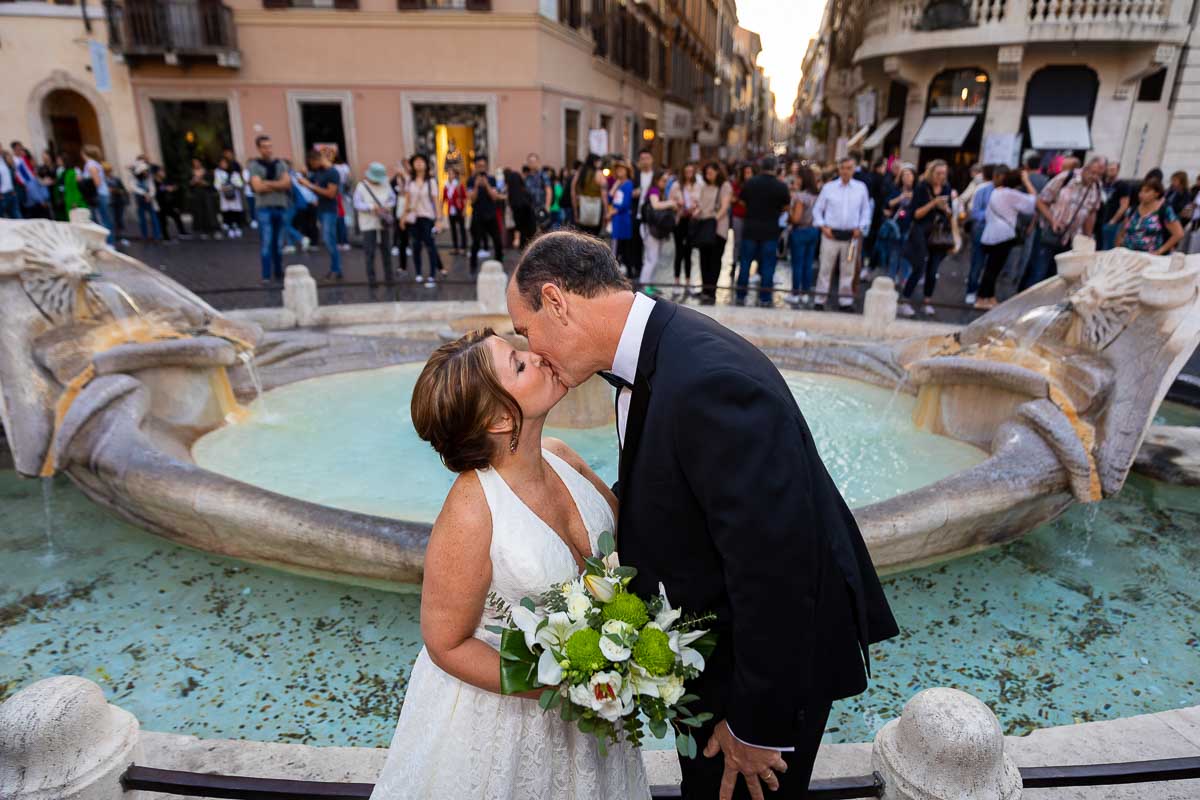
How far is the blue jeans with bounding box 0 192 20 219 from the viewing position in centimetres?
1423

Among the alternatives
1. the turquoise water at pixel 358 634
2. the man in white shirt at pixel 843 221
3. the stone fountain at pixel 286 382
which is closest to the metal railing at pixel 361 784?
the turquoise water at pixel 358 634

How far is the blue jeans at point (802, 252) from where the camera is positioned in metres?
10.2

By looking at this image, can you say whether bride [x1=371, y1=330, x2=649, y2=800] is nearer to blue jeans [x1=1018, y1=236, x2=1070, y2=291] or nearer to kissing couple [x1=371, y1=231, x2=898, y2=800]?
kissing couple [x1=371, y1=231, x2=898, y2=800]

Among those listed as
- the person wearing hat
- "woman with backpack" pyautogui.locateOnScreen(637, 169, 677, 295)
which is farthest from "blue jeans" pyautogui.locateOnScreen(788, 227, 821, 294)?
the person wearing hat

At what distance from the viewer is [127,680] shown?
10.7ft

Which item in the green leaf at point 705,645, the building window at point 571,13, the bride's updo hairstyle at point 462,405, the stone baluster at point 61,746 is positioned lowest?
the stone baluster at point 61,746

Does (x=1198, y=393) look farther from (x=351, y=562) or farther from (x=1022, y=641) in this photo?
(x=351, y=562)

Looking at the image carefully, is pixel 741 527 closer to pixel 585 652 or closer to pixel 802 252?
pixel 585 652

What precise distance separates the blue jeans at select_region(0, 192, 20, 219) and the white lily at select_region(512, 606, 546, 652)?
55.6 ft

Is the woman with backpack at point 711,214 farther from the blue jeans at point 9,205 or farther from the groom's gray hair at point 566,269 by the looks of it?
the blue jeans at point 9,205

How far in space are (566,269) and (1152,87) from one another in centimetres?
2528

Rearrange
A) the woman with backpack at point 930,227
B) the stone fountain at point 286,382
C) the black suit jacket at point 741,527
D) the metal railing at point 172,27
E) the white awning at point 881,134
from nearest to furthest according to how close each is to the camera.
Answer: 1. the black suit jacket at point 741,527
2. the stone fountain at point 286,382
3. the woman with backpack at point 930,227
4. the metal railing at point 172,27
5. the white awning at point 881,134

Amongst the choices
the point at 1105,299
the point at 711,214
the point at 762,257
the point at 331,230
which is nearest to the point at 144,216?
the point at 331,230

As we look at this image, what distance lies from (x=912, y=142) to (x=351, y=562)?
23.2m
